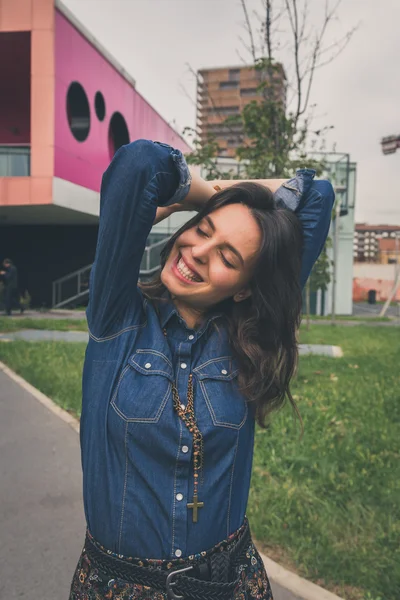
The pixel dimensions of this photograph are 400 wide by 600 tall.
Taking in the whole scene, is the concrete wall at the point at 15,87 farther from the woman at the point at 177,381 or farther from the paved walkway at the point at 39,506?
the woman at the point at 177,381

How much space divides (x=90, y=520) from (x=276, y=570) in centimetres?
190

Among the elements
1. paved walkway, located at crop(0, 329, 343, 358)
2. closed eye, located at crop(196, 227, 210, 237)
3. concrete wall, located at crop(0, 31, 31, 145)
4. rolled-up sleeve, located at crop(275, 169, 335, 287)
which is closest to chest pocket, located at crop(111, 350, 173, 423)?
closed eye, located at crop(196, 227, 210, 237)

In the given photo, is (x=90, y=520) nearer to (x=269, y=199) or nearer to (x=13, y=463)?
(x=269, y=199)

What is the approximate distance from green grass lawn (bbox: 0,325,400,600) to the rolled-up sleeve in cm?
202

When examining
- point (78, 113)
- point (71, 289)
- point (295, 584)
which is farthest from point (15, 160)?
point (295, 584)

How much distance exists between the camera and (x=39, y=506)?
3703mm

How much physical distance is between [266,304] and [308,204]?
1.23ft

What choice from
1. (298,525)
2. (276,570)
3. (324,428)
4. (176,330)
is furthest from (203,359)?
(324,428)

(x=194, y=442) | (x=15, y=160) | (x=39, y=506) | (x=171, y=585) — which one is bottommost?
(x=39, y=506)

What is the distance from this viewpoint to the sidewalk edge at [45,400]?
17.7 ft

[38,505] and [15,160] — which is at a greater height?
[15,160]

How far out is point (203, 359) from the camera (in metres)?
1.40

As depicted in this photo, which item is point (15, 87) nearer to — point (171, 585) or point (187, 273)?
point (187, 273)

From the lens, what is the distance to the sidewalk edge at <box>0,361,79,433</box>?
541cm
